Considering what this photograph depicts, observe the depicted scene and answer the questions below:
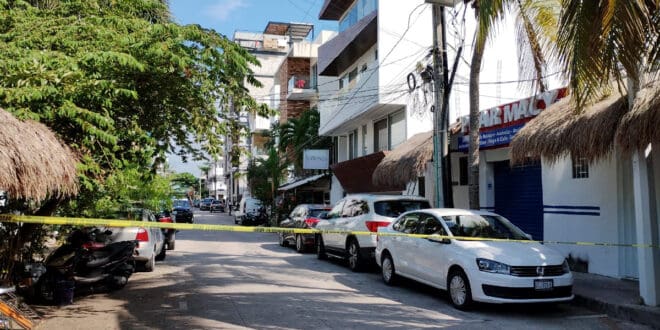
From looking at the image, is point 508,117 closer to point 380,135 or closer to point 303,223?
point 303,223

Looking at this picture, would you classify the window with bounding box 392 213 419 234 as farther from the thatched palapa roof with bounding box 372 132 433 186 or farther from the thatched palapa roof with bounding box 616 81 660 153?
the thatched palapa roof with bounding box 372 132 433 186

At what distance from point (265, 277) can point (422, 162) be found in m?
6.30

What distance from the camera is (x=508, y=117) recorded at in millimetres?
13930

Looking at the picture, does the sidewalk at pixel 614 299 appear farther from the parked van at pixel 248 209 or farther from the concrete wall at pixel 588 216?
the parked van at pixel 248 209

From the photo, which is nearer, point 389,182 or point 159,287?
point 159,287

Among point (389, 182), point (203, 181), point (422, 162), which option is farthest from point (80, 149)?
point (203, 181)

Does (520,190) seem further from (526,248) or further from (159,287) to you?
(159,287)

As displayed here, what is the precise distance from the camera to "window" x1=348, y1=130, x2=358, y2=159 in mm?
28516

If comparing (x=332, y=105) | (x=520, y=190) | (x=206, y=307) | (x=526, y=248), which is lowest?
(x=206, y=307)

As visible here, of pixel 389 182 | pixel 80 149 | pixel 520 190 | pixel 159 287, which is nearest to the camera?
pixel 80 149

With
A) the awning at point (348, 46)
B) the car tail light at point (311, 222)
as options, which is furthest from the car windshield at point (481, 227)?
the awning at point (348, 46)

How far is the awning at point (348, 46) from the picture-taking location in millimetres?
22812

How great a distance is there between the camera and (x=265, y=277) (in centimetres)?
1191

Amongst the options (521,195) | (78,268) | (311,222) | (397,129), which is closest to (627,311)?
(521,195)
